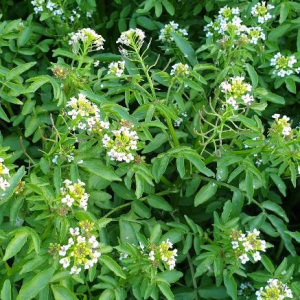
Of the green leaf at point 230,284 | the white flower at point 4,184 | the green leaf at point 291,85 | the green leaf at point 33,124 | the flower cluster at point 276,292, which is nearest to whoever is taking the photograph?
the white flower at point 4,184

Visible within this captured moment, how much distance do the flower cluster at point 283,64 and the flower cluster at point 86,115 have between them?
1339 millimetres

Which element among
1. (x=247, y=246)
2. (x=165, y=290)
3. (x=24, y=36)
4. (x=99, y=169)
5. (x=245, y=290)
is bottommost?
(x=245, y=290)

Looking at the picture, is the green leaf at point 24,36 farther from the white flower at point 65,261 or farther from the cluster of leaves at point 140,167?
the white flower at point 65,261

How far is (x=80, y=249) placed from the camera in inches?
92.0

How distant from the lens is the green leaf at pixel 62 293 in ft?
8.02

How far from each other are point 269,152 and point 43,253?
3.92 ft

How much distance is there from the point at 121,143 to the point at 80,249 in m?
0.50

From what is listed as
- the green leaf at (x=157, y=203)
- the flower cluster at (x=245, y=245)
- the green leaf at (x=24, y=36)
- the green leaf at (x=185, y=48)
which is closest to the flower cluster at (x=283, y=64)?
the green leaf at (x=185, y=48)

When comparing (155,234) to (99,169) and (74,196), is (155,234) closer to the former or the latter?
(99,169)

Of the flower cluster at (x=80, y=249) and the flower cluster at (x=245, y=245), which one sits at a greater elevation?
the flower cluster at (x=80, y=249)

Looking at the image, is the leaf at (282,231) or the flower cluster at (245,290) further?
the flower cluster at (245,290)

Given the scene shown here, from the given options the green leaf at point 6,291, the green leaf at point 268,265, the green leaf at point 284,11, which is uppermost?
the green leaf at point 284,11

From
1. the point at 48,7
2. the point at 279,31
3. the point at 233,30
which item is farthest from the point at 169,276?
the point at 48,7

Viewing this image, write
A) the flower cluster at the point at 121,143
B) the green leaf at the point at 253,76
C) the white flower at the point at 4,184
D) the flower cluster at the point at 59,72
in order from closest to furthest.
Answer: the white flower at the point at 4,184 < the flower cluster at the point at 121,143 < the flower cluster at the point at 59,72 < the green leaf at the point at 253,76
